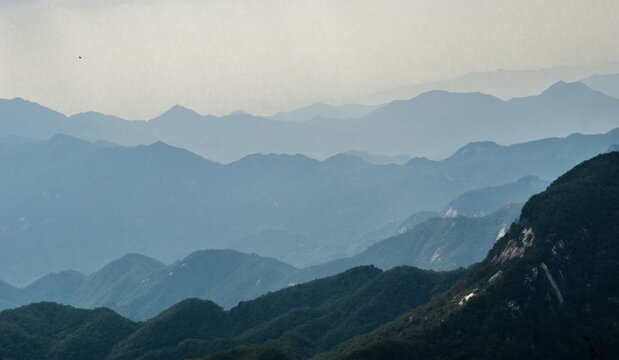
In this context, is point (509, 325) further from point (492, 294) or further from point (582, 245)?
point (582, 245)

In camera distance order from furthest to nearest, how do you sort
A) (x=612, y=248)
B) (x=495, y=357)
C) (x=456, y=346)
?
(x=612, y=248), (x=456, y=346), (x=495, y=357)

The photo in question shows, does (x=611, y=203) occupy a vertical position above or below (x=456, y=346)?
above

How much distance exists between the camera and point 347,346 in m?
183

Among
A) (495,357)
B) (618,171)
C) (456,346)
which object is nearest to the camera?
(495,357)

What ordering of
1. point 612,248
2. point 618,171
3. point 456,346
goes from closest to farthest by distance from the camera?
point 456,346, point 612,248, point 618,171

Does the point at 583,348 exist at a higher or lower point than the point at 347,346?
lower

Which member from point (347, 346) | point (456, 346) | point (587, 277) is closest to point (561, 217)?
point (587, 277)

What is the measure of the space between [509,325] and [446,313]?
62.2 feet

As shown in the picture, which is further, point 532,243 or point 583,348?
point 532,243

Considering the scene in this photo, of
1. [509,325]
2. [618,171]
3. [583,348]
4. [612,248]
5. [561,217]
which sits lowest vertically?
[583,348]

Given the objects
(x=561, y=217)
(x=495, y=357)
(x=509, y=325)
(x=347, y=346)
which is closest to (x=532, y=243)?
(x=561, y=217)

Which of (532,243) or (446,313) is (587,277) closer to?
(532,243)

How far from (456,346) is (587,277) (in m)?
37.4

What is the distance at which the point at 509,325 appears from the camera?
461 feet
